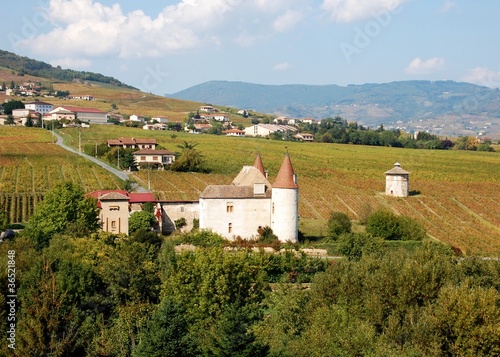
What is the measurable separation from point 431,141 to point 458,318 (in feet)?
417

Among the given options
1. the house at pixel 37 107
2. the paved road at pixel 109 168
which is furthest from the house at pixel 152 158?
the house at pixel 37 107

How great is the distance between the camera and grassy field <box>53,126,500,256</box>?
6625 centimetres

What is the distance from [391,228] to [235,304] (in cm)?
2500

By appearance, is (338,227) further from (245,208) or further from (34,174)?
(34,174)

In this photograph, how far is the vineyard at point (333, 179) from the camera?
66.9 m

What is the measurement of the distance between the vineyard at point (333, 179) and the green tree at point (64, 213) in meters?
9.53

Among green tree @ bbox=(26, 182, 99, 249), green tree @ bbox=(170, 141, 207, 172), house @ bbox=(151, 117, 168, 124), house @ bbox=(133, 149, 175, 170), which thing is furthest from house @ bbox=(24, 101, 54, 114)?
green tree @ bbox=(26, 182, 99, 249)

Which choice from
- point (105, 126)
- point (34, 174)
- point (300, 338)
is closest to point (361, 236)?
point (300, 338)

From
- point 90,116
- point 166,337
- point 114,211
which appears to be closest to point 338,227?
point 114,211

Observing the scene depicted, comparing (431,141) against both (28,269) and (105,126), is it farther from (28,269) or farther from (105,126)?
(28,269)

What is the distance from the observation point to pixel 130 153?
3558 inches

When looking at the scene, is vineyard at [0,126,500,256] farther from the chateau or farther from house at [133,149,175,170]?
the chateau

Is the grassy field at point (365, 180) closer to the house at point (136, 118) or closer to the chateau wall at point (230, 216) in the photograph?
the chateau wall at point (230, 216)

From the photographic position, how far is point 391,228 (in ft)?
180
